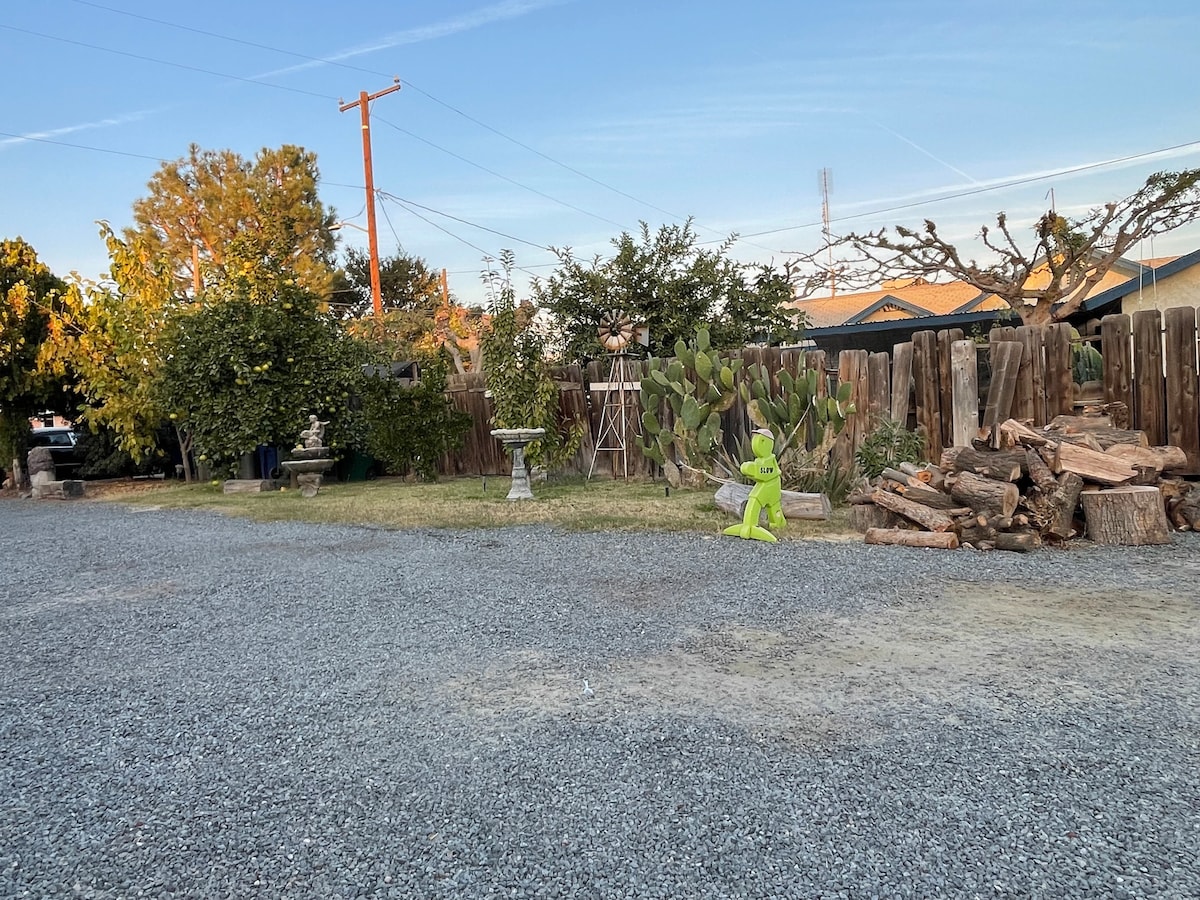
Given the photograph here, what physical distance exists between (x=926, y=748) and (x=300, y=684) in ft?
7.65

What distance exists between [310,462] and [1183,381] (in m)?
9.22

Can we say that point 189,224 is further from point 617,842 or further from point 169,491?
point 617,842

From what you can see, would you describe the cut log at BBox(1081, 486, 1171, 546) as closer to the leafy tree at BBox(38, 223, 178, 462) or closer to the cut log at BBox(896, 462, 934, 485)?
the cut log at BBox(896, 462, 934, 485)

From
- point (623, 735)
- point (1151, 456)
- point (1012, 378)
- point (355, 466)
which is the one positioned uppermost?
point (1012, 378)

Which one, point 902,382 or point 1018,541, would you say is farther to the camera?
point 902,382

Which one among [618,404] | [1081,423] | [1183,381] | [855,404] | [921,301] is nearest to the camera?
[1081,423]

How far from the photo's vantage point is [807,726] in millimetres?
2846

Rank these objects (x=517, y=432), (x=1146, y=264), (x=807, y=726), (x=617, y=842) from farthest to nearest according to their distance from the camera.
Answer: (x=1146, y=264) → (x=517, y=432) → (x=807, y=726) → (x=617, y=842)

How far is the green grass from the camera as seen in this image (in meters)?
7.22

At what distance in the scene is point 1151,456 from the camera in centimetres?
598

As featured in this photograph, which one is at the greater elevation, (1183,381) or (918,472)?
(1183,381)

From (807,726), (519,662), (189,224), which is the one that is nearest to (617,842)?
(807,726)

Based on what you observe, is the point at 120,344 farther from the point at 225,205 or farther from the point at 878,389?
the point at 225,205

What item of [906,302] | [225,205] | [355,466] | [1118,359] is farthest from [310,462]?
[225,205]
